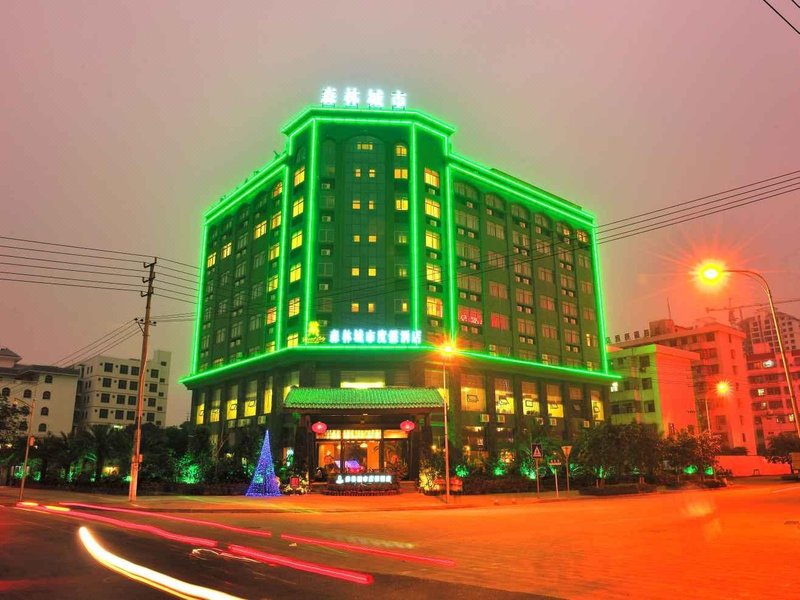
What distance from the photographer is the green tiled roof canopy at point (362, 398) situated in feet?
151

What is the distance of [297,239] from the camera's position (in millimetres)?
57844

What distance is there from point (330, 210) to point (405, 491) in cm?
2792

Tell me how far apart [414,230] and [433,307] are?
7.60 meters

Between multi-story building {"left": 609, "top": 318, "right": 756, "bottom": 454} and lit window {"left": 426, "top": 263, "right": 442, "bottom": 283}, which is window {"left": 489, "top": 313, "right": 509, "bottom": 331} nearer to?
lit window {"left": 426, "top": 263, "right": 442, "bottom": 283}

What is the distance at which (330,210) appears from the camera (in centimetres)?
5634

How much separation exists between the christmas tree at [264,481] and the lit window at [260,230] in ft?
111

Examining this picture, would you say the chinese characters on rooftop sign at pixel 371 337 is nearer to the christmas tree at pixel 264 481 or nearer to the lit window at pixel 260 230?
the christmas tree at pixel 264 481

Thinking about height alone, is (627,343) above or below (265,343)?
above

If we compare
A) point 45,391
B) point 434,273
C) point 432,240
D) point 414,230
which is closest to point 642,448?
point 434,273

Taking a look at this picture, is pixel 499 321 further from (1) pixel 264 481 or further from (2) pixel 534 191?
(1) pixel 264 481

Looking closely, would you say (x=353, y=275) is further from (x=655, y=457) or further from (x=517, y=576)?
(x=517, y=576)

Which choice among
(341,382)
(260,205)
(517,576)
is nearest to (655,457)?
(341,382)

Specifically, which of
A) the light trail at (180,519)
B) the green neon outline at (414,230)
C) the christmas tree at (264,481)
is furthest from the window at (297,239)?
the light trail at (180,519)

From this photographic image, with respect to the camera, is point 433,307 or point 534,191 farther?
point 534,191
